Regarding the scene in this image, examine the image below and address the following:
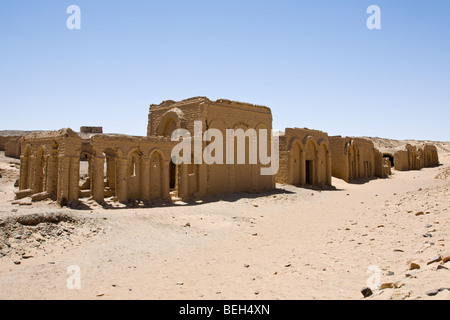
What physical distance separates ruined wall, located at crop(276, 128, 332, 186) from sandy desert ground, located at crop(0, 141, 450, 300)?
34.3ft

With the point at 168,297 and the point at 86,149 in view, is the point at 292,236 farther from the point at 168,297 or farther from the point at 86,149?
the point at 86,149

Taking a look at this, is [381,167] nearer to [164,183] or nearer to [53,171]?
[164,183]

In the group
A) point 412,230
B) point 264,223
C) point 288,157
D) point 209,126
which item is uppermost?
point 209,126

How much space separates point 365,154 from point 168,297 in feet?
102

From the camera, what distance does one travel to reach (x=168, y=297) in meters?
5.67

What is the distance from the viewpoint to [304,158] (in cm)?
2444

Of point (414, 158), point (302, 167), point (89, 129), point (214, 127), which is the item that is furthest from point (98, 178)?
point (414, 158)

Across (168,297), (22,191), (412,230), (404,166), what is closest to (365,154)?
(404,166)

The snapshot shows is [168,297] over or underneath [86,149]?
→ underneath

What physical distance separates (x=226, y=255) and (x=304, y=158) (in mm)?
17190

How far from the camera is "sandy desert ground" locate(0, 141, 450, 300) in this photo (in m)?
5.70

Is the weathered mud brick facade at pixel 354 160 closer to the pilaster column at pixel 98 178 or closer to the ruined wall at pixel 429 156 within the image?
the ruined wall at pixel 429 156

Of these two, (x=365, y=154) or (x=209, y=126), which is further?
(x=365, y=154)
